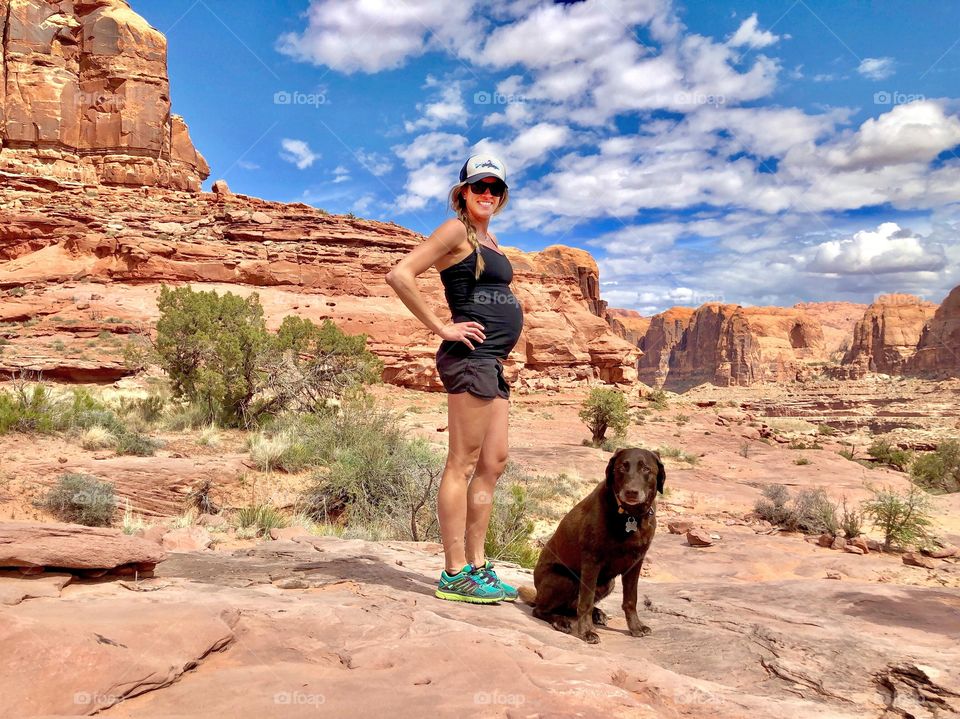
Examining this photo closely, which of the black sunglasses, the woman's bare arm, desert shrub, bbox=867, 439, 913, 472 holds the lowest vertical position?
desert shrub, bbox=867, 439, 913, 472

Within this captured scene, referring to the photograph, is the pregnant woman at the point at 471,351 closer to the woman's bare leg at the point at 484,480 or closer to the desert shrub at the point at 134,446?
the woman's bare leg at the point at 484,480

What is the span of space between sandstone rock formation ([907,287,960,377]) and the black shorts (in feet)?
319

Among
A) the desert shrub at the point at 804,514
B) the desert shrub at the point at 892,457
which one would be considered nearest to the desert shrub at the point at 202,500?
the desert shrub at the point at 804,514

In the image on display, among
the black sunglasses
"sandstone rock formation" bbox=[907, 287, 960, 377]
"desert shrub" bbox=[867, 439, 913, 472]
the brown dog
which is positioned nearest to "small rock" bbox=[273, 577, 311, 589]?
the brown dog

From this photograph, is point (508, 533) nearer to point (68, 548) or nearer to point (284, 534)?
point (284, 534)

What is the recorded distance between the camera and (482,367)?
3.24 m

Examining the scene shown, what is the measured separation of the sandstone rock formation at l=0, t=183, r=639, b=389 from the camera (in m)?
32.6

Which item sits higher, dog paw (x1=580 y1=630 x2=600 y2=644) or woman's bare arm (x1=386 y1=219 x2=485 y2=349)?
woman's bare arm (x1=386 y1=219 x2=485 y2=349)

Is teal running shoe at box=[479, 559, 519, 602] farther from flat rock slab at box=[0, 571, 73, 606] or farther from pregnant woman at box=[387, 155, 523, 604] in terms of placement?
flat rock slab at box=[0, 571, 73, 606]

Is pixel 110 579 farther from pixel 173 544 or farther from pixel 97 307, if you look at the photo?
pixel 97 307

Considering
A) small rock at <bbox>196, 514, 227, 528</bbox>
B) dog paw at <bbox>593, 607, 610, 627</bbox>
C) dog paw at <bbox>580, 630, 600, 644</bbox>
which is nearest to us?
dog paw at <bbox>580, 630, 600, 644</bbox>

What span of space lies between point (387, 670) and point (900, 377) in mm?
105475

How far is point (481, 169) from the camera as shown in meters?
3.36

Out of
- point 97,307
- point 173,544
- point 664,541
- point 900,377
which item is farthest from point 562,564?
point 900,377
